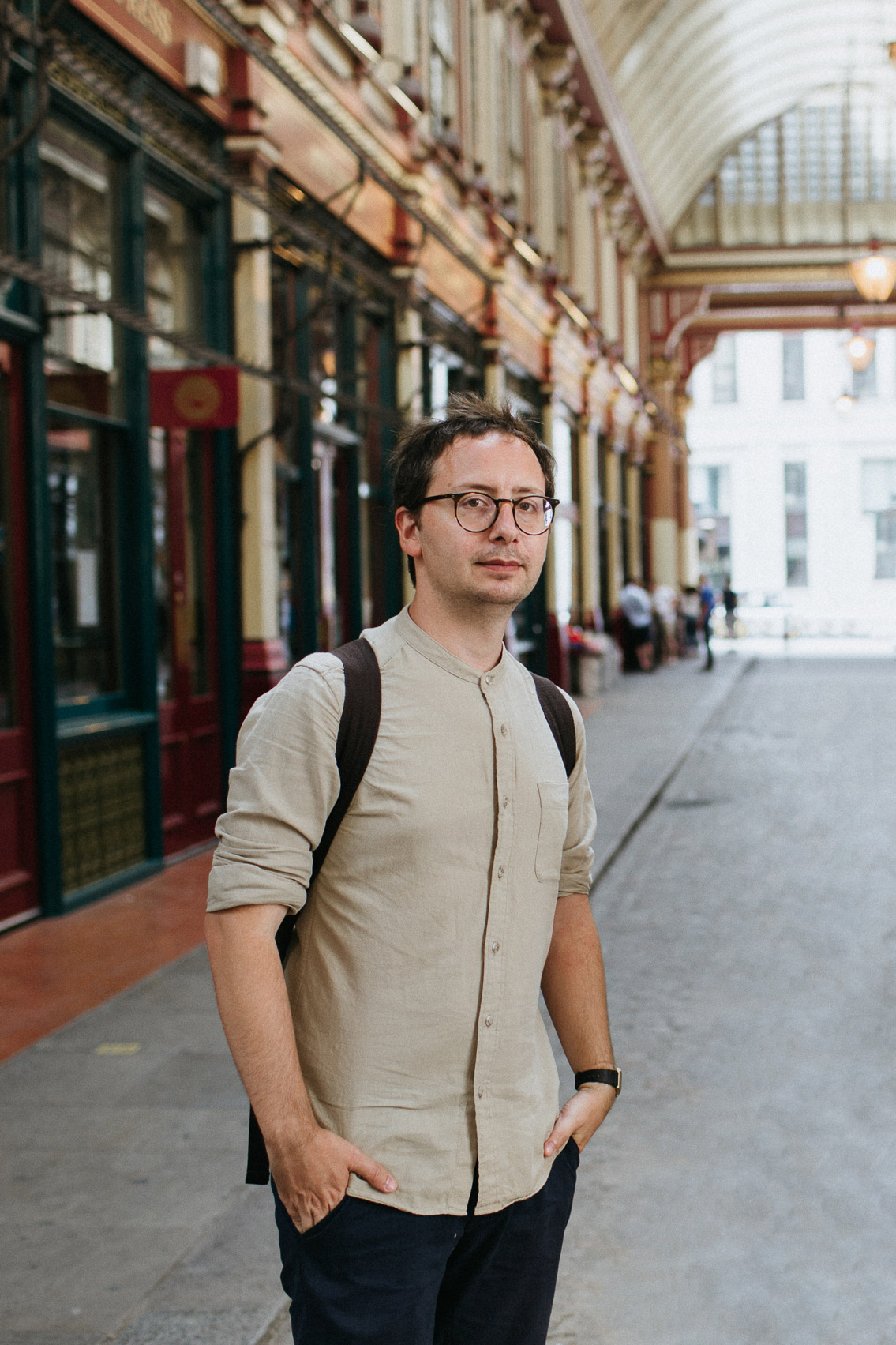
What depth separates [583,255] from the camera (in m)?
25.0

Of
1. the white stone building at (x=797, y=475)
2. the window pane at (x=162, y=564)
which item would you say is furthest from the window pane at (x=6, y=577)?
the white stone building at (x=797, y=475)

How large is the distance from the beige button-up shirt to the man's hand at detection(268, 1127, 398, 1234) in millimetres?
40

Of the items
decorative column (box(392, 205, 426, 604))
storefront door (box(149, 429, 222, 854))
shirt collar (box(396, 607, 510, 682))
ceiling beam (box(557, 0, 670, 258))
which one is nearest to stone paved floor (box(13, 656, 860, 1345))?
shirt collar (box(396, 607, 510, 682))

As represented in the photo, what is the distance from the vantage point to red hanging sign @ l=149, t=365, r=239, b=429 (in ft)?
28.7

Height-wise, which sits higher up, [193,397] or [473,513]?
[193,397]

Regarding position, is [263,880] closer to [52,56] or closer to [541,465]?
[541,465]

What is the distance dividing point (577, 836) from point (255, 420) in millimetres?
8246

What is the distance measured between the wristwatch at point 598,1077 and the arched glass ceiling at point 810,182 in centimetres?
3180

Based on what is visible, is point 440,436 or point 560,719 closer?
point 440,436

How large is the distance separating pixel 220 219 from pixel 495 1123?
895 centimetres

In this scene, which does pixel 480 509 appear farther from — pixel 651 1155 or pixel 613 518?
pixel 613 518

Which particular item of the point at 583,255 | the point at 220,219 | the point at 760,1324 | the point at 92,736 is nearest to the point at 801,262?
the point at 583,255

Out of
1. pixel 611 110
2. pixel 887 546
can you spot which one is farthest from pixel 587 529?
pixel 887 546

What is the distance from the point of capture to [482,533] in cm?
206
